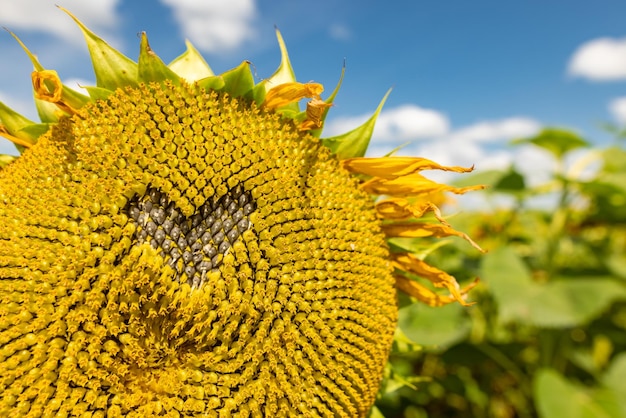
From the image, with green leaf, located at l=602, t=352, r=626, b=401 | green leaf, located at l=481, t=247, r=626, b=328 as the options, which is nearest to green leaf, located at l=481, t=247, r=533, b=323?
green leaf, located at l=481, t=247, r=626, b=328

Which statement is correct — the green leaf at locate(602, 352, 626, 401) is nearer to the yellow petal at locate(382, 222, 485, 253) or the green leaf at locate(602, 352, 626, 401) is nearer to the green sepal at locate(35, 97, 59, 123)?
the yellow petal at locate(382, 222, 485, 253)

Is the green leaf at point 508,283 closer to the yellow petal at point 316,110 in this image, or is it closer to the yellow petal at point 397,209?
the yellow petal at point 397,209

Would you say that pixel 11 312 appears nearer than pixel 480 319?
Yes

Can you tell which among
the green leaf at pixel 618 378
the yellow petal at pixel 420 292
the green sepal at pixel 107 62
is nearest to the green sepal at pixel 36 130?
the green sepal at pixel 107 62

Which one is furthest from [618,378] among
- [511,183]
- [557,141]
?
[557,141]

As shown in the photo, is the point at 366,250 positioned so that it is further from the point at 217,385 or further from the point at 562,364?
the point at 562,364

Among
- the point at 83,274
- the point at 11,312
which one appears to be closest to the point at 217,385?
the point at 83,274

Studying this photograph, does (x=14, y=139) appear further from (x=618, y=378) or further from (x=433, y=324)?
(x=618, y=378)
